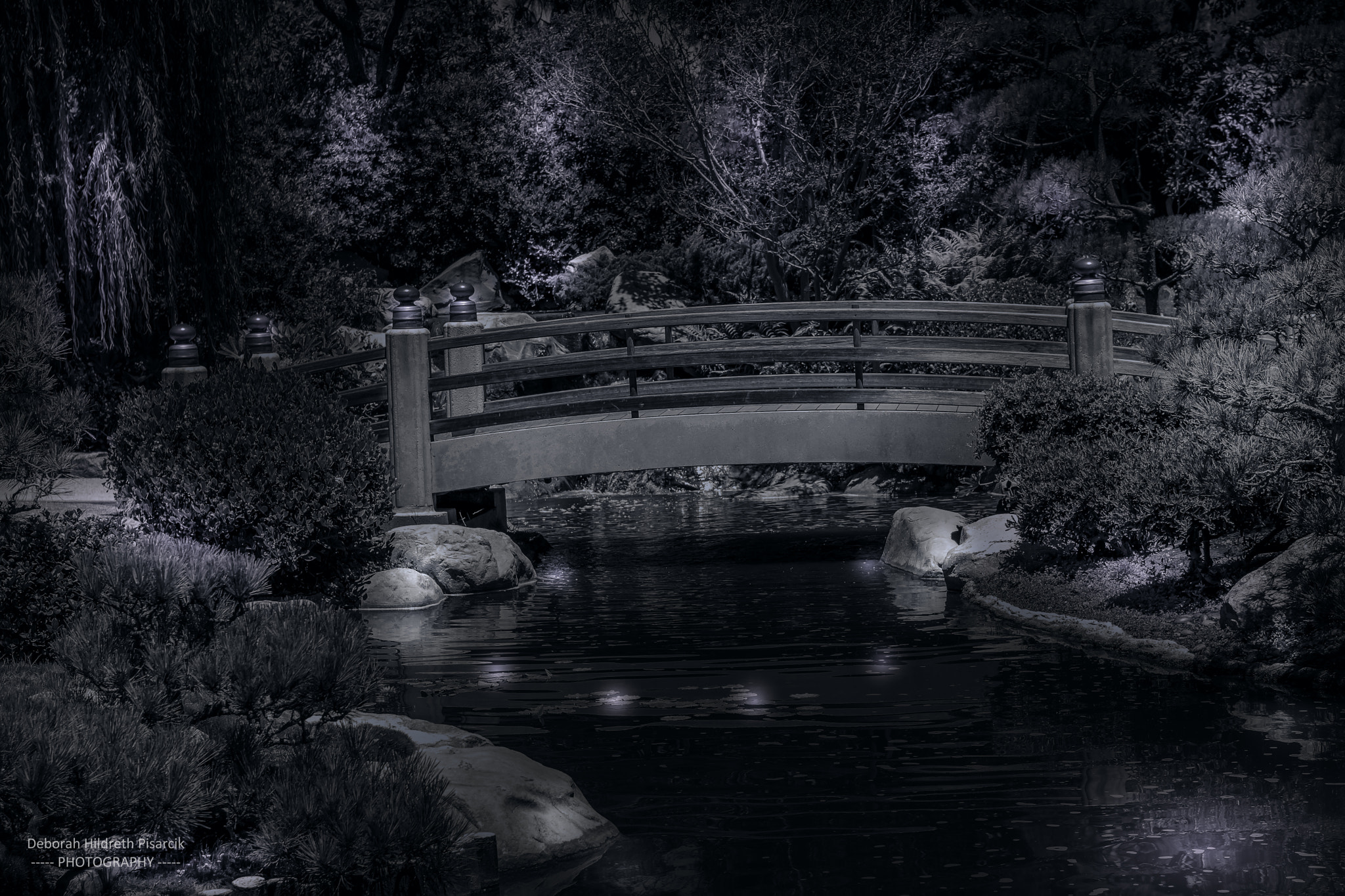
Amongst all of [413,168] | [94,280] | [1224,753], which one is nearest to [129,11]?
[94,280]

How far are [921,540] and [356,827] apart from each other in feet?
29.1

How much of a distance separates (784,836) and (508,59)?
24199 mm

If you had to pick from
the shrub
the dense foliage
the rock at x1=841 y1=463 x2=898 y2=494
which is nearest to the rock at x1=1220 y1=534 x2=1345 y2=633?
the shrub

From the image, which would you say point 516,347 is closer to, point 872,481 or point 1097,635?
point 872,481

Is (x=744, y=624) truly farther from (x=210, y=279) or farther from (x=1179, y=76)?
(x=1179, y=76)

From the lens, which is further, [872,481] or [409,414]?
[872,481]

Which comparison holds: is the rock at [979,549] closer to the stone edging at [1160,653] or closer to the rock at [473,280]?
the stone edging at [1160,653]

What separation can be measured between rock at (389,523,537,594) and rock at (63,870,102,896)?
7.58 m

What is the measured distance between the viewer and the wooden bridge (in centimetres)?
1367

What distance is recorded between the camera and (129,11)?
10.5 m

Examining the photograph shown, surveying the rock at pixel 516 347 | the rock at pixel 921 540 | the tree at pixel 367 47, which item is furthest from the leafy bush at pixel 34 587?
the tree at pixel 367 47

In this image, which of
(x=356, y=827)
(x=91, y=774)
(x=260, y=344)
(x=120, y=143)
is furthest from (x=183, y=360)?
(x=356, y=827)

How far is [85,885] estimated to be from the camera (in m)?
5.27

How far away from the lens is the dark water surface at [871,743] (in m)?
5.80
